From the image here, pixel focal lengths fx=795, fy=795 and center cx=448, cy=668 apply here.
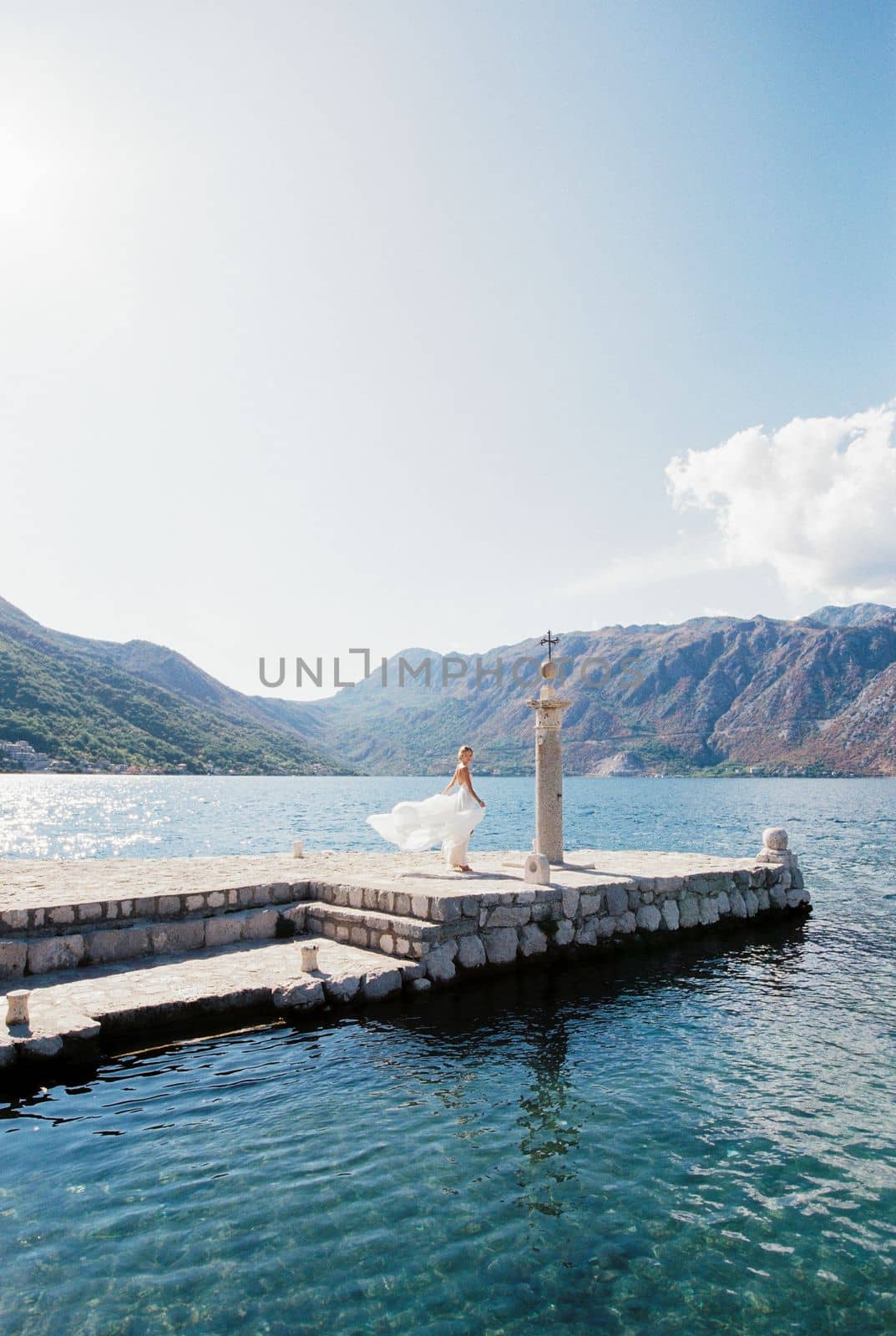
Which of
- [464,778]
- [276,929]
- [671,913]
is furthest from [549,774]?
[276,929]

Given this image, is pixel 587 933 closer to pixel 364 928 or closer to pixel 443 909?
pixel 443 909

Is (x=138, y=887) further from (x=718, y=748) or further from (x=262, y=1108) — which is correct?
(x=718, y=748)

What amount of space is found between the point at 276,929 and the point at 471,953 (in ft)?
11.4

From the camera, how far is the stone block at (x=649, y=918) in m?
15.5

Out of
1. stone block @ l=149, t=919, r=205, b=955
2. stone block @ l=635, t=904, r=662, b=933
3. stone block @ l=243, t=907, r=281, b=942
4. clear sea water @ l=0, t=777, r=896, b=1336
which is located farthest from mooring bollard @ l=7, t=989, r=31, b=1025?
stone block @ l=635, t=904, r=662, b=933

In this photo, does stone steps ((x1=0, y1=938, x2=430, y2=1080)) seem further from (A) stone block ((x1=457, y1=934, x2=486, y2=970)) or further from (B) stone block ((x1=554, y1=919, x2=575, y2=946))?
(B) stone block ((x1=554, y1=919, x2=575, y2=946))

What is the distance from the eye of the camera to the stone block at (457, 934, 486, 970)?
12.5 meters

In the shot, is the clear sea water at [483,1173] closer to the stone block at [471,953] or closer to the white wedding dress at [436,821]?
the stone block at [471,953]

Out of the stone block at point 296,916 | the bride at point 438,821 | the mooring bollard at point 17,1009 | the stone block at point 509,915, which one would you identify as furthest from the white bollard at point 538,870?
the mooring bollard at point 17,1009

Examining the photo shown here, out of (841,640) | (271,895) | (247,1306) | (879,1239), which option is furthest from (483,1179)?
(841,640)

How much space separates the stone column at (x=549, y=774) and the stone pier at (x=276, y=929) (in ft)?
2.61

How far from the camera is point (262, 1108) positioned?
7.88 meters

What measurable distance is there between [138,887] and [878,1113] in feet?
36.7

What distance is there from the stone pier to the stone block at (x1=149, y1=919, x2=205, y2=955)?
2 centimetres
